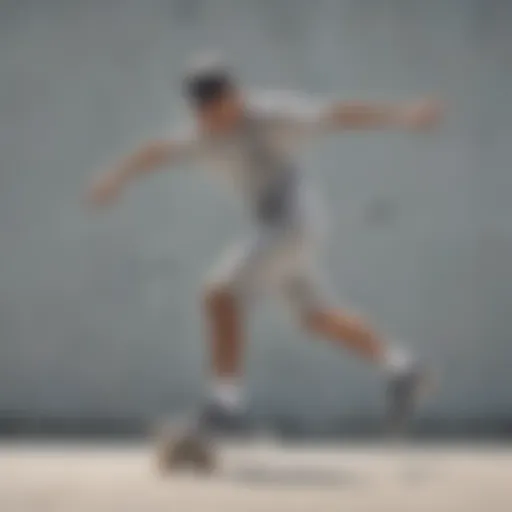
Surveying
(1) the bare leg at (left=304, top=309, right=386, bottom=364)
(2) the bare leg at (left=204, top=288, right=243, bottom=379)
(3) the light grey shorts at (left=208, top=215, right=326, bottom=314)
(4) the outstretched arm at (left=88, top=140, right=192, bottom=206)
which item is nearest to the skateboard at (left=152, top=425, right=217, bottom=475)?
(2) the bare leg at (left=204, top=288, right=243, bottom=379)

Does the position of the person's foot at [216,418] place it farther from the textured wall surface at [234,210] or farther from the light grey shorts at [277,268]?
the textured wall surface at [234,210]

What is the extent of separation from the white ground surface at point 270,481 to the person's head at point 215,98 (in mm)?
1209

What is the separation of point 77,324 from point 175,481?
2.89 m

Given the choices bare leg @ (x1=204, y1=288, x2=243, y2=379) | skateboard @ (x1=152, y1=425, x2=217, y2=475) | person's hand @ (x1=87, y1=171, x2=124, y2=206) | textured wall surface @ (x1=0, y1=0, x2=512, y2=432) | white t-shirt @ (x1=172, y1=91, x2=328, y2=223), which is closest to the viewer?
skateboard @ (x1=152, y1=425, x2=217, y2=475)

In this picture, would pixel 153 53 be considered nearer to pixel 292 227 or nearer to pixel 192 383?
pixel 192 383

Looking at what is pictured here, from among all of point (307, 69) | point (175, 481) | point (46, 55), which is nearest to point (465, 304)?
point (307, 69)

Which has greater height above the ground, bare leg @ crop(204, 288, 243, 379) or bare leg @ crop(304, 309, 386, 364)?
bare leg @ crop(204, 288, 243, 379)

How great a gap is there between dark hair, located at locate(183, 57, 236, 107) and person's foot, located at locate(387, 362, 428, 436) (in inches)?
46.0

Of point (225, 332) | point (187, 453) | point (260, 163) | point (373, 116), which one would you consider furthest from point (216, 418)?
point (373, 116)

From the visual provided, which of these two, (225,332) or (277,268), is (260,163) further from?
(225,332)

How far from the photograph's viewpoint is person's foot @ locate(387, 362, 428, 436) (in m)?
5.64

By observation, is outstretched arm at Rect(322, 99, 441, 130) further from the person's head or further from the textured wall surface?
the textured wall surface

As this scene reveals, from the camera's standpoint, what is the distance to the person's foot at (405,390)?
564 centimetres

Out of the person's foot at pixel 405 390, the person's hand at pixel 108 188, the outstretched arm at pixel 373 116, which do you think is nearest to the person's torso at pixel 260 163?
the outstretched arm at pixel 373 116
